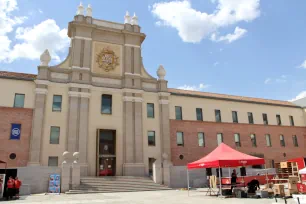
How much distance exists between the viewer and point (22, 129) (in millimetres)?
24672

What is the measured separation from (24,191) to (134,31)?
66.7 ft

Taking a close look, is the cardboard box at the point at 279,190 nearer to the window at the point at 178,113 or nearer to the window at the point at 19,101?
the window at the point at 178,113

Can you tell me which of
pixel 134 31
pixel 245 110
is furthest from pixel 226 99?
pixel 134 31

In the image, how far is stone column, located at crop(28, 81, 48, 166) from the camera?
2405 cm

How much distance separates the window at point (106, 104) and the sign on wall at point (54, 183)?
8.88 meters

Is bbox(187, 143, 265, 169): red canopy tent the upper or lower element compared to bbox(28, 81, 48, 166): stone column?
lower

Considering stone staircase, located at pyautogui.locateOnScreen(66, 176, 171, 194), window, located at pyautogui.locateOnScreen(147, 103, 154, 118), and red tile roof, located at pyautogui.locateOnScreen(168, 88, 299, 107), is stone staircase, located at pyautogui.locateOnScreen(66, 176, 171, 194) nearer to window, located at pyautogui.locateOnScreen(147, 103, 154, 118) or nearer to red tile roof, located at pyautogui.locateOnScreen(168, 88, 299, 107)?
window, located at pyautogui.locateOnScreen(147, 103, 154, 118)

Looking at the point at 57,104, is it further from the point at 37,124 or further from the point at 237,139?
the point at 237,139

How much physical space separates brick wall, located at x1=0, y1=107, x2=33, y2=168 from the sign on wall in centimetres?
457

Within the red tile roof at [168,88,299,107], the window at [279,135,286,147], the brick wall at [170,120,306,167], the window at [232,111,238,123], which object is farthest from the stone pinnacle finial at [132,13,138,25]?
the window at [279,135,286,147]

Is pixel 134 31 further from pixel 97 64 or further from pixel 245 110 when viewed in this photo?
pixel 245 110

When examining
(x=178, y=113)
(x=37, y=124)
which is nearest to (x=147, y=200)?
(x=37, y=124)

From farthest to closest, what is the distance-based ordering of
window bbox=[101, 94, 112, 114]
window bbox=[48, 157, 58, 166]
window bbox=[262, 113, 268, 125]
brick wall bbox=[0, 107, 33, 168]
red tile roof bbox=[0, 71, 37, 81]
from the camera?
1. window bbox=[262, 113, 268, 125]
2. window bbox=[101, 94, 112, 114]
3. red tile roof bbox=[0, 71, 37, 81]
4. window bbox=[48, 157, 58, 166]
5. brick wall bbox=[0, 107, 33, 168]

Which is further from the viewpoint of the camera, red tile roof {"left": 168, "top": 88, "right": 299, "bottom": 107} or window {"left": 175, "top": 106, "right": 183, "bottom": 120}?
red tile roof {"left": 168, "top": 88, "right": 299, "bottom": 107}
